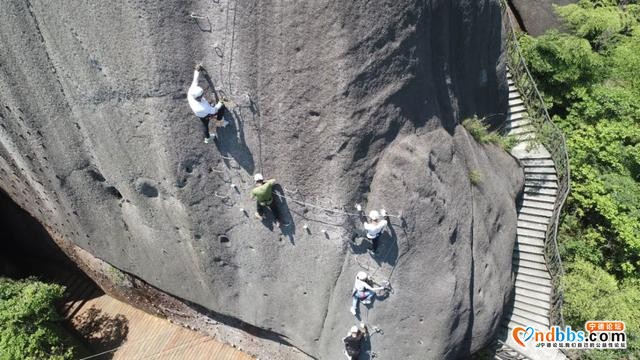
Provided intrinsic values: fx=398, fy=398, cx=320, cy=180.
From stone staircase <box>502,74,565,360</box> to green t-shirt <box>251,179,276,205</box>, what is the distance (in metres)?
8.11

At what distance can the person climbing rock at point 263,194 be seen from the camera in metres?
8.10

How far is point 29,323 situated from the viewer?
11633 millimetres

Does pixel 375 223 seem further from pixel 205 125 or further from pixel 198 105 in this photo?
pixel 198 105

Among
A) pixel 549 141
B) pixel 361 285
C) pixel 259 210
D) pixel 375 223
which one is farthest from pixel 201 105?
pixel 549 141

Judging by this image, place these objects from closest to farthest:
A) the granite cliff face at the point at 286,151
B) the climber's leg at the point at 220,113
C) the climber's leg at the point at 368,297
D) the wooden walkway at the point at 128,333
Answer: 1. the granite cliff face at the point at 286,151
2. the climber's leg at the point at 220,113
3. the climber's leg at the point at 368,297
4. the wooden walkway at the point at 128,333

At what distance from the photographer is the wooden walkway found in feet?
44.1

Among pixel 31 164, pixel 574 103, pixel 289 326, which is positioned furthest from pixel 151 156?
pixel 574 103

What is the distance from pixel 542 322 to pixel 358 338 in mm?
5916

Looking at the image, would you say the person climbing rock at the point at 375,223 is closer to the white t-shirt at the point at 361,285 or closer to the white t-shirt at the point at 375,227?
the white t-shirt at the point at 375,227

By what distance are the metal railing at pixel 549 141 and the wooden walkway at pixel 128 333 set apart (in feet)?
31.7

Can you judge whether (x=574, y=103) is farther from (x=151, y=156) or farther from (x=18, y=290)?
(x=18, y=290)

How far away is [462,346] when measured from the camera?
981 cm

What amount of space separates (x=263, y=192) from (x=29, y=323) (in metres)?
9.04

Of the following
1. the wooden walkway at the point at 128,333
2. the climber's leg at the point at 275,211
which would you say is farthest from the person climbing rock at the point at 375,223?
the wooden walkway at the point at 128,333
